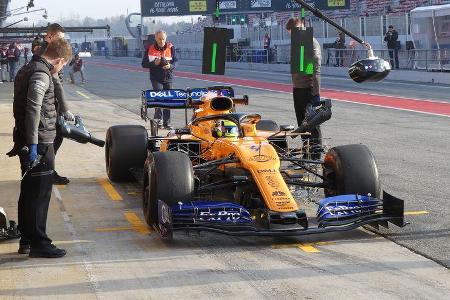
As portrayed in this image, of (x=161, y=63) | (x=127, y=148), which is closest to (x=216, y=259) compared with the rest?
(x=127, y=148)

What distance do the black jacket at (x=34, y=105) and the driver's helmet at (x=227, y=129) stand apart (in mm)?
2028

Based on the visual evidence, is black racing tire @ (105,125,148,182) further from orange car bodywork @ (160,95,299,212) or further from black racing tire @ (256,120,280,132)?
black racing tire @ (256,120,280,132)

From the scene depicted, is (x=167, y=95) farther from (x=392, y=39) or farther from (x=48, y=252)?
(x=392, y=39)

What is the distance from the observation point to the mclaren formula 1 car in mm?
7203

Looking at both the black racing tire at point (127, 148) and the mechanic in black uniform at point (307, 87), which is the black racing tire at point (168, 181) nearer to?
the black racing tire at point (127, 148)

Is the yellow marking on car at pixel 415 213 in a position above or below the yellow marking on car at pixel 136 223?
below

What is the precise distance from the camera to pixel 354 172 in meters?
7.89

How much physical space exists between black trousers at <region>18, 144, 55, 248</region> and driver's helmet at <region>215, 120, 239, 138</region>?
6.94ft

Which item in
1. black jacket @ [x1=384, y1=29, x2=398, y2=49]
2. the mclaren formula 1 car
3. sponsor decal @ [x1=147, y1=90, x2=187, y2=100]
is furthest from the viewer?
black jacket @ [x1=384, y1=29, x2=398, y2=49]

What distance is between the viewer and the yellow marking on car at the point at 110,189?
31.5ft

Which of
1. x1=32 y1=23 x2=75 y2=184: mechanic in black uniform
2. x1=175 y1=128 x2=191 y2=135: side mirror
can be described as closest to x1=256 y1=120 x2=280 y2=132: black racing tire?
x1=175 y1=128 x2=191 y2=135: side mirror

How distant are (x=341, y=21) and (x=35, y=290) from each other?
130ft

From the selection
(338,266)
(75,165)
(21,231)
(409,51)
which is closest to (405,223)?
(338,266)

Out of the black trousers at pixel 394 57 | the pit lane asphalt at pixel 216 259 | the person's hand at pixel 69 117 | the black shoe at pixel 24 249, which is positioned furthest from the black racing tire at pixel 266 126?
the black trousers at pixel 394 57
